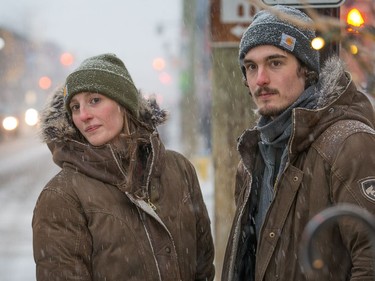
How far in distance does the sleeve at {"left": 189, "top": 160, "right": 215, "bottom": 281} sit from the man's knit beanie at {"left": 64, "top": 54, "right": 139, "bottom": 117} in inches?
22.9

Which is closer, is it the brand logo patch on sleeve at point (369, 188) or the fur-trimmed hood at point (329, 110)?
the brand logo patch on sleeve at point (369, 188)

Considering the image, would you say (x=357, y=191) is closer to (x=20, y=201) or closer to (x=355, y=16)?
(x=355, y=16)

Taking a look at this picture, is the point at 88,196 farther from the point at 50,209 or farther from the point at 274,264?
the point at 274,264

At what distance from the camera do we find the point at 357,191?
2.85 meters

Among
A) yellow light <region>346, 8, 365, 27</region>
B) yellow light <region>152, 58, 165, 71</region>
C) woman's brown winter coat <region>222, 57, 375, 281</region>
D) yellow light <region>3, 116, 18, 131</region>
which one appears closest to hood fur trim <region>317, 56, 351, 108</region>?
woman's brown winter coat <region>222, 57, 375, 281</region>

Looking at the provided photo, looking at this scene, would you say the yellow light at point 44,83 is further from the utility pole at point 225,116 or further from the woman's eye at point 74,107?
the woman's eye at point 74,107

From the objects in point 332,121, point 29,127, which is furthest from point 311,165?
point 29,127

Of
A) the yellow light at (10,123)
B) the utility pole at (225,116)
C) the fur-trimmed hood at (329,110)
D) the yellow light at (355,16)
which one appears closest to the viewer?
the fur-trimmed hood at (329,110)

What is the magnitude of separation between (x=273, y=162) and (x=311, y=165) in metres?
0.38

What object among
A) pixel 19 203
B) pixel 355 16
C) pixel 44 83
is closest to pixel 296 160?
pixel 355 16

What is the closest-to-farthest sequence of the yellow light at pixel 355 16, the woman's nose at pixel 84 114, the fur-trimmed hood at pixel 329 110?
1. the fur-trimmed hood at pixel 329 110
2. the woman's nose at pixel 84 114
3. the yellow light at pixel 355 16

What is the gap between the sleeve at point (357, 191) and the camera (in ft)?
9.25

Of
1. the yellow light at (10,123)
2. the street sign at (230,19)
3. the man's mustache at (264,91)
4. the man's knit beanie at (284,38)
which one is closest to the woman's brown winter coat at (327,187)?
the man's knit beanie at (284,38)

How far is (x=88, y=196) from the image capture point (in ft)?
11.5
